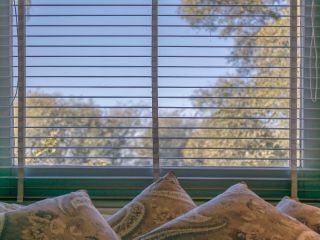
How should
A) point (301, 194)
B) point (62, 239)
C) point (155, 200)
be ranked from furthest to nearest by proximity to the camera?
point (301, 194), point (155, 200), point (62, 239)

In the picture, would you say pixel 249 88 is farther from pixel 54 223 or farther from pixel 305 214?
pixel 54 223

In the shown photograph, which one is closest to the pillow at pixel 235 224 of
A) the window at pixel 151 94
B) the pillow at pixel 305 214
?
the pillow at pixel 305 214

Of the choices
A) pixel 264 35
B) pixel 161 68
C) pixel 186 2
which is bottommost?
pixel 161 68

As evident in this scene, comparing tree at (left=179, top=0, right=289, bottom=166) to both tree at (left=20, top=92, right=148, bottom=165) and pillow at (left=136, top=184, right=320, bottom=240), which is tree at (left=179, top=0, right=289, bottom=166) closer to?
tree at (left=20, top=92, right=148, bottom=165)

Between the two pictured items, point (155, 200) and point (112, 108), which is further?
point (112, 108)

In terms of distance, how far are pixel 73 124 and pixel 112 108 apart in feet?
0.65

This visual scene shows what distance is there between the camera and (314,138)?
2430mm

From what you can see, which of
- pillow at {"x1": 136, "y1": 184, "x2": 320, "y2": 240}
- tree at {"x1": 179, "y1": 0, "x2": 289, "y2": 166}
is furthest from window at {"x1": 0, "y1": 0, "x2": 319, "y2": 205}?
pillow at {"x1": 136, "y1": 184, "x2": 320, "y2": 240}

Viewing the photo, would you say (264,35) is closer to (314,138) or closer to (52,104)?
(314,138)

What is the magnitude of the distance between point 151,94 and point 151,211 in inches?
32.4

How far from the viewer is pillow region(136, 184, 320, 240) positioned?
1432mm

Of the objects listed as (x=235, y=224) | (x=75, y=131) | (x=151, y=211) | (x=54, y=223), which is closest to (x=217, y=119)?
(x=75, y=131)

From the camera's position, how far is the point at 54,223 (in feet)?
4.81

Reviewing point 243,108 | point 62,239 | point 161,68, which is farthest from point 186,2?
point 62,239
